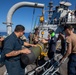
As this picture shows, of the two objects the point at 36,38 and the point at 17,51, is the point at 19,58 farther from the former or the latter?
the point at 36,38

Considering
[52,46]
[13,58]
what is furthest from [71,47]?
[52,46]

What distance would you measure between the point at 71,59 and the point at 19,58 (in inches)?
77.0

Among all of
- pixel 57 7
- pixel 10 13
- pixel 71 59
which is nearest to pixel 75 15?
pixel 57 7

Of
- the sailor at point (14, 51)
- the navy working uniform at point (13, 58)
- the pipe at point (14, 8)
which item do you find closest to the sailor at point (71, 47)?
the sailor at point (14, 51)

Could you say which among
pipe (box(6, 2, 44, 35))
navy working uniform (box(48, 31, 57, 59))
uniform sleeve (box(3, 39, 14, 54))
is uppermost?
pipe (box(6, 2, 44, 35))

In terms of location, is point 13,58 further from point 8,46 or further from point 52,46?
point 52,46

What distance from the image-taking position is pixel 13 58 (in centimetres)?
527

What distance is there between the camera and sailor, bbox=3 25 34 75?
5.09 m

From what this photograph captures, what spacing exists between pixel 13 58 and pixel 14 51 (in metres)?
0.27

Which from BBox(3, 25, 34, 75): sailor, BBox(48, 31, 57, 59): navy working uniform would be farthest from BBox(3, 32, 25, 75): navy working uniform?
BBox(48, 31, 57, 59): navy working uniform

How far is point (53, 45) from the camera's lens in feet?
33.9

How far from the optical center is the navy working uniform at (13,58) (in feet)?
16.8

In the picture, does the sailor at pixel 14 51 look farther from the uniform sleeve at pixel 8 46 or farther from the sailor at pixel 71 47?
the sailor at pixel 71 47

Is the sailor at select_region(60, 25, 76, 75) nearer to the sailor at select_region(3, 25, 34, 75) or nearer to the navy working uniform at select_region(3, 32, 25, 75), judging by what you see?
the sailor at select_region(3, 25, 34, 75)
